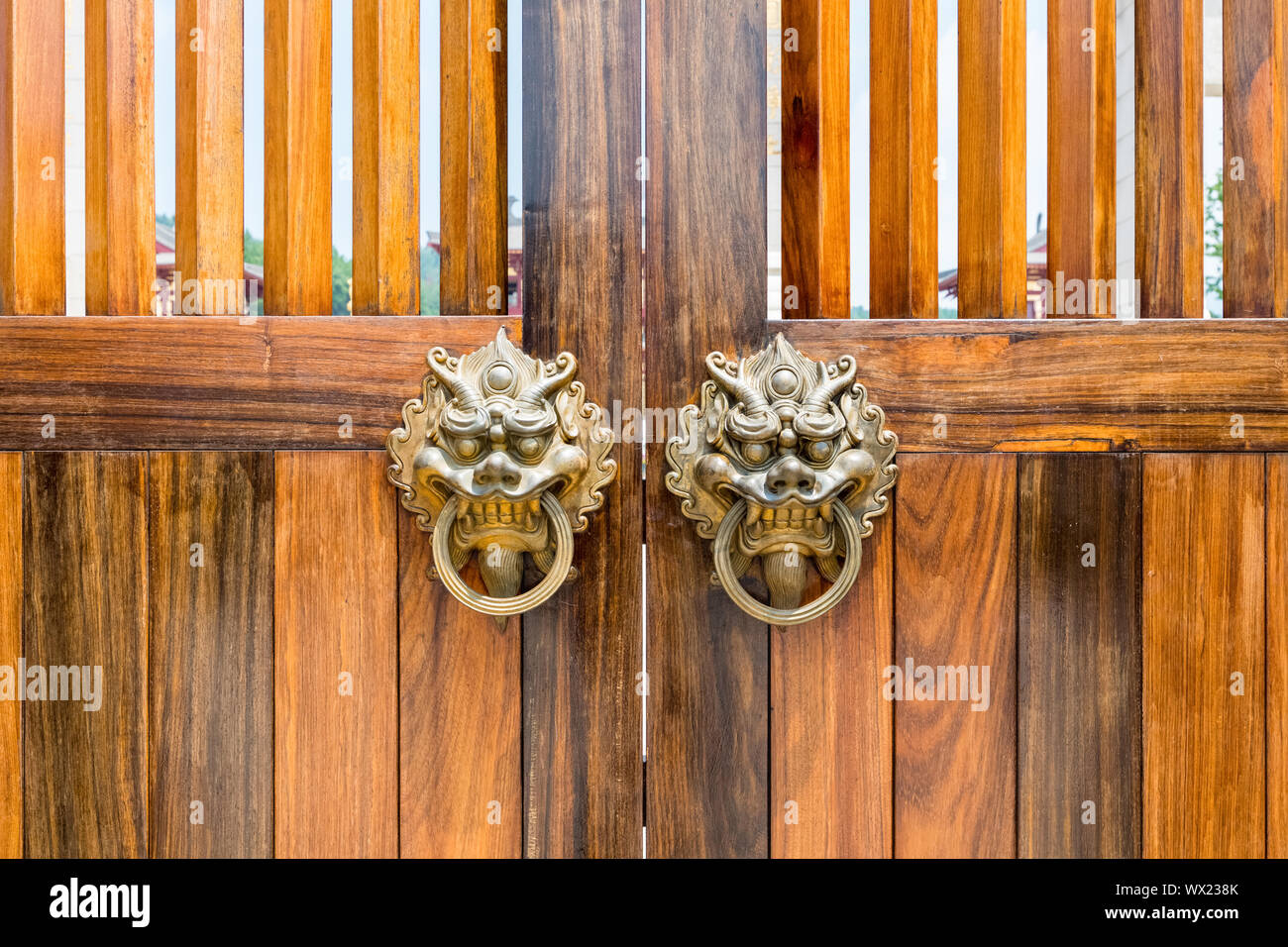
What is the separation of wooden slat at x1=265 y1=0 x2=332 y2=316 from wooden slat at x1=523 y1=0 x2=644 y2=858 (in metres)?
0.20

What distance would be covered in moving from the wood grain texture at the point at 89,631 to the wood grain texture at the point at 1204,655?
0.99 metres

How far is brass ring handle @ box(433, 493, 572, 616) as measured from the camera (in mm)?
867

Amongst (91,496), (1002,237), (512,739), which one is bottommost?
(512,739)

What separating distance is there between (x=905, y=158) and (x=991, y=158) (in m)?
0.08

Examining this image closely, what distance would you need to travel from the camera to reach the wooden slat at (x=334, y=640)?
3.00 feet

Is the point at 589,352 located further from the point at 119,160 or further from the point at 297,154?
the point at 119,160

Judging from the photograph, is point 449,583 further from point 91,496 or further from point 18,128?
point 18,128

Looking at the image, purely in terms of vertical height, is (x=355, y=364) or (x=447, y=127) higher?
(x=447, y=127)

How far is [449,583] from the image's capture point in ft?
2.87

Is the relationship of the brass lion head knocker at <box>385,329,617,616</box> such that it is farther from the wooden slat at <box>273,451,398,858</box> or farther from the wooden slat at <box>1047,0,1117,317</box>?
the wooden slat at <box>1047,0,1117,317</box>

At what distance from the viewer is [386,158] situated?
0.92 m

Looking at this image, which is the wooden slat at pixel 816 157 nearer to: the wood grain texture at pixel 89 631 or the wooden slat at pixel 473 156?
the wooden slat at pixel 473 156
